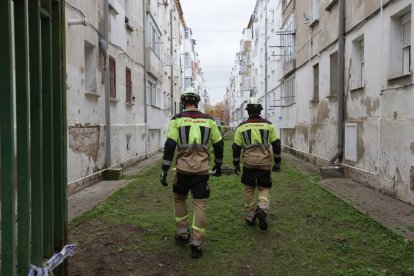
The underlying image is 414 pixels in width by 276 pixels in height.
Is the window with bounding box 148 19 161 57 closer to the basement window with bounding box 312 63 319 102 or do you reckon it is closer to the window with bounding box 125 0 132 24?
the window with bounding box 125 0 132 24

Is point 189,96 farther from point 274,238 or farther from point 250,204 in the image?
point 274,238

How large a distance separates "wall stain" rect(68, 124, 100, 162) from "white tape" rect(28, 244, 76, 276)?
5.65m

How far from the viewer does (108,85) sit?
11305 mm

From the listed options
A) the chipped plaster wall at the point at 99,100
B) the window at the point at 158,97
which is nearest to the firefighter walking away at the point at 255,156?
the chipped plaster wall at the point at 99,100

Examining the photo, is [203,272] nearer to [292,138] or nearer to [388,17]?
[388,17]

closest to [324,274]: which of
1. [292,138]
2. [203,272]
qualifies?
[203,272]

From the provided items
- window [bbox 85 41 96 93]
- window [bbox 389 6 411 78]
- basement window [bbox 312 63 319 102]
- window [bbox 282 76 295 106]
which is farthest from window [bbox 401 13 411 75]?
window [bbox 282 76 295 106]

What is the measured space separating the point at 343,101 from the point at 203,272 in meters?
7.88

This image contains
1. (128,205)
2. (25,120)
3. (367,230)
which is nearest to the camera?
(25,120)

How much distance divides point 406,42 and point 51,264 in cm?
752

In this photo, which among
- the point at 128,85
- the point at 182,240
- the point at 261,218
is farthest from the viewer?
the point at 128,85

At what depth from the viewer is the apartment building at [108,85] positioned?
29.5 feet

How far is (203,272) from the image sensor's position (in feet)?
14.4

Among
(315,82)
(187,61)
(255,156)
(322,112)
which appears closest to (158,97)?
(315,82)
